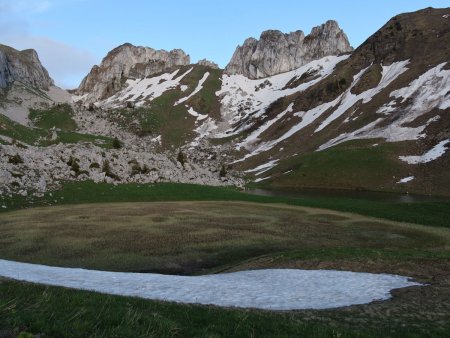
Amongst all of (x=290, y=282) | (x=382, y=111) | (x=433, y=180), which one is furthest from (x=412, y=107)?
(x=290, y=282)

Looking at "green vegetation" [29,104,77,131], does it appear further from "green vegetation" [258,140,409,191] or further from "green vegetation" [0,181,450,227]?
"green vegetation" [0,181,450,227]

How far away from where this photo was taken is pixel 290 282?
23141mm

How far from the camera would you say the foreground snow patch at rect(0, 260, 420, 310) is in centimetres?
1827

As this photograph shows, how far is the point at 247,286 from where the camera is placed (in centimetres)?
2131

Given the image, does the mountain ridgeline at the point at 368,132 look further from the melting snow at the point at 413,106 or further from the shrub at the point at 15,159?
the shrub at the point at 15,159

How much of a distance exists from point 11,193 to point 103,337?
59.1m

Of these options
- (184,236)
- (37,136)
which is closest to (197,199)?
(184,236)

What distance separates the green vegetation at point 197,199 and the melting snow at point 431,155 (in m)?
48.8

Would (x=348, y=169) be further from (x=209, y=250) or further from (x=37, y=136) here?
(x=209, y=250)

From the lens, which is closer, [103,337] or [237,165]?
[103,337]

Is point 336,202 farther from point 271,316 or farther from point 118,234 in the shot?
point 271,316

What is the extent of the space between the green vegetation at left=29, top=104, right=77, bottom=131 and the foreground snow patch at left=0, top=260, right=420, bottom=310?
525 feet

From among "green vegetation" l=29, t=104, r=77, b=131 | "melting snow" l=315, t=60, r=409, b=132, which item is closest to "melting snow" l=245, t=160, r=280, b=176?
"melting snow" l=315, t=60, r=409, b=132

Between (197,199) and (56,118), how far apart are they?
410 feet
